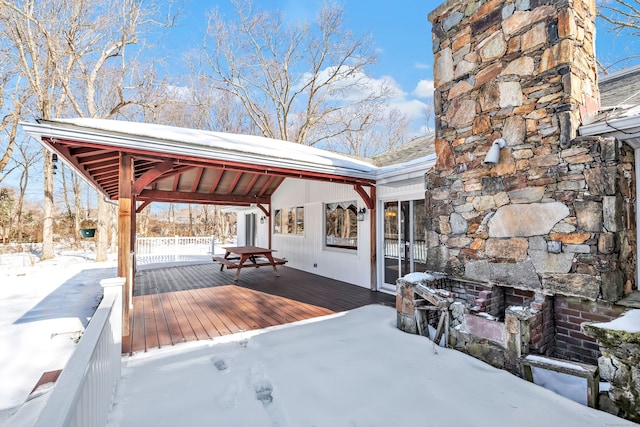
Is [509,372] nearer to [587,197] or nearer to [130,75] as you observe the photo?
[587,197]

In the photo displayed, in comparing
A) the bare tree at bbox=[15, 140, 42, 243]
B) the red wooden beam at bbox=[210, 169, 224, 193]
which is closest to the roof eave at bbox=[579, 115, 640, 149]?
the red wooden beam at bbox=[210, 169, 224, 193]

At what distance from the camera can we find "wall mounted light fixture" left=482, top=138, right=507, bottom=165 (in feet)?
12.0

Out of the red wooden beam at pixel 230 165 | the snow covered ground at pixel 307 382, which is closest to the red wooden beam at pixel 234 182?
the red wooden beam at pixel 230 165

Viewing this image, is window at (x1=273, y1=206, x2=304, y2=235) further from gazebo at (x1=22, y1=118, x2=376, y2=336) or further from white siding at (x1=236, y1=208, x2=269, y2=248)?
gazebo at (x1=22, y1=118, x2=376, y2=336)

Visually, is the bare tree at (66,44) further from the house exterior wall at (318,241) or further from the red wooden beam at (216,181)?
the house exterior wall at (318,241)

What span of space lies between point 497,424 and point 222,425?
200 centimetres

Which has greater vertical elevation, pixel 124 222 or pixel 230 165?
pixel 230 165

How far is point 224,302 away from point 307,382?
10.5ft

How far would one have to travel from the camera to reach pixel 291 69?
16.1 metres

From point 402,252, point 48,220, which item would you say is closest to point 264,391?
point 402,252

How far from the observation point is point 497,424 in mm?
2217

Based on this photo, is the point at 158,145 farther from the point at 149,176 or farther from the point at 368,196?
the point at 368,196

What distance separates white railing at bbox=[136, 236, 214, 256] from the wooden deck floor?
388 centimetres

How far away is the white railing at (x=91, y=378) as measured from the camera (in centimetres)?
112
